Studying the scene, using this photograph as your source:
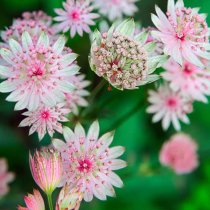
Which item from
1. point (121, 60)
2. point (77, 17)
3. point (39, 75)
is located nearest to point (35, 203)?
point (39, 75)

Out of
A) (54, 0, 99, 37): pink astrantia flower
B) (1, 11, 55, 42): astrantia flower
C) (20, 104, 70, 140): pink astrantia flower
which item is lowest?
(20, 104, 70, 140): pink astrantia flower

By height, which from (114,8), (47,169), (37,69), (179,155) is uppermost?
(114,8)

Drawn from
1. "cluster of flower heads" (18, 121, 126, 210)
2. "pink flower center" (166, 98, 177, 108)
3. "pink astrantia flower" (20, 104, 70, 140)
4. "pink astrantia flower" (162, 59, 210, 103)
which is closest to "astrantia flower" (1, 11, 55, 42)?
"pink astrantia flower" (20, 104, 70, 140)

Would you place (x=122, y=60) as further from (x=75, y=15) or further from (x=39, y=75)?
(x=75, y=15)

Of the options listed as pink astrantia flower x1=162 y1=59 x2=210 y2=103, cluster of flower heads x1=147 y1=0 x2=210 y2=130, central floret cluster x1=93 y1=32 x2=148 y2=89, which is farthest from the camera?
pink astrantia flower x1=162 y1=59 x2=210 y2=103

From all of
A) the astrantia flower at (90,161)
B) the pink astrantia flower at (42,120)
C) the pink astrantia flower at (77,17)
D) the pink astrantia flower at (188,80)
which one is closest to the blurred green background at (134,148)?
the pink astrantia flower at (188,80)

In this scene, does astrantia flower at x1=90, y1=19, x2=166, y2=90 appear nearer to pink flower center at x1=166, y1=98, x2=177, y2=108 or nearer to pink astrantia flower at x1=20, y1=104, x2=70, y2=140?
pink astrantia flower at x1=20, y1=104, x2=70, y2=140

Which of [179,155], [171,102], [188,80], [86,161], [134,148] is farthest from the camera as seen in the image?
[134,148]
